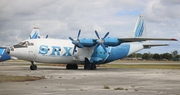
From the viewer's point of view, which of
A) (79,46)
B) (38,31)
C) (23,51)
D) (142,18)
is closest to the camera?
(23,51)

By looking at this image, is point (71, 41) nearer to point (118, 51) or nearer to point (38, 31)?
point (118, 51)

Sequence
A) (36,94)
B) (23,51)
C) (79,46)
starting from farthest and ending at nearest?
1. (79,46)
2. (23,51)
3. (36,94)

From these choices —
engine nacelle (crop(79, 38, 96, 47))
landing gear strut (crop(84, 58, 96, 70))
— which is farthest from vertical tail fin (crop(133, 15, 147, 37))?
landing gear strut (crop(84, 58, 96, 70))

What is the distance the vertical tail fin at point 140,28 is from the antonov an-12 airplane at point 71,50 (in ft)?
18.5

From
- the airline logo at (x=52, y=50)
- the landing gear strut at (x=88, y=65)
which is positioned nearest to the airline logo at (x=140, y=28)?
the landing gear strut at (x=88, y=65)

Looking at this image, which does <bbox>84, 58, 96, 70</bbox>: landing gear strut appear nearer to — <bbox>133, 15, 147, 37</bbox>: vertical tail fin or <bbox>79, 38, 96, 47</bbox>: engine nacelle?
<bbox>79, 38, 96, 47</bbox>: engine nacelle

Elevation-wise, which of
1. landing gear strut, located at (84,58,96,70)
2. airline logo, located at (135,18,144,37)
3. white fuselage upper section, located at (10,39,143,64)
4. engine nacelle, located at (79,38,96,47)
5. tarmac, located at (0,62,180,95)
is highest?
airline logo, located at (135,18,144,37)

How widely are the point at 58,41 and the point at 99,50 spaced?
568 cm

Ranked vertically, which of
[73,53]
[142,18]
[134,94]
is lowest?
[134,94]

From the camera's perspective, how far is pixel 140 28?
157 feet

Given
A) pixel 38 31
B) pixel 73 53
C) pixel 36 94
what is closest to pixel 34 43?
pixel 73 53

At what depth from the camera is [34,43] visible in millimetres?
36281

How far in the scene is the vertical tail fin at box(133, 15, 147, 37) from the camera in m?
47.4

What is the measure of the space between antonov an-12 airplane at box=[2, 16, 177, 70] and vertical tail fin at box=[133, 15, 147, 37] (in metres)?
5.63
